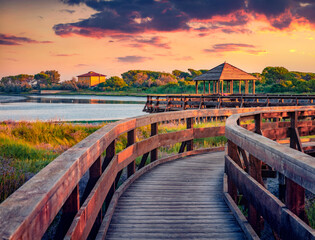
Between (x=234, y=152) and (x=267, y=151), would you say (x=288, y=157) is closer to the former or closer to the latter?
(x=267, y=151)

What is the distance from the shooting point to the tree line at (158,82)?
58094 millimetres

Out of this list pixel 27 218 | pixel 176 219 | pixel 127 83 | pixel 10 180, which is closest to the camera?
pixel 27 218

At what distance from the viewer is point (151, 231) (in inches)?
134

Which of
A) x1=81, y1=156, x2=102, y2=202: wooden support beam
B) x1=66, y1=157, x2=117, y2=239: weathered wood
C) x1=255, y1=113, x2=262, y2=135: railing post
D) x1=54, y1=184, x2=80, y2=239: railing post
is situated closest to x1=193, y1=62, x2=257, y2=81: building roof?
x1=255, y1=113, x2=262, y2=135: railing post

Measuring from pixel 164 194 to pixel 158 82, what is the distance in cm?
9370

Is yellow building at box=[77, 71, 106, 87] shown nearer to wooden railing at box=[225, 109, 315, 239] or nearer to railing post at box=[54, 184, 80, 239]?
wooden railing at box=[225, 109, 315, 239]

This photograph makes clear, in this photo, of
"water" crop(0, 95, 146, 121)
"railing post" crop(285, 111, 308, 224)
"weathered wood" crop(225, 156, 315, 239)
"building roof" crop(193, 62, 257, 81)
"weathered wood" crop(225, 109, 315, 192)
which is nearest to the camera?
"weathered wood" crop(225, 109, 315, 192)

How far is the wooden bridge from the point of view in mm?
1608

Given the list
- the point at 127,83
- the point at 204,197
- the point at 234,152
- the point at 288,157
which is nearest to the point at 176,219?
the point at 204,197

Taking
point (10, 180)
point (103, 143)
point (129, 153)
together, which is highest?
point (103, 143)

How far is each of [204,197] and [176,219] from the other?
89 cm

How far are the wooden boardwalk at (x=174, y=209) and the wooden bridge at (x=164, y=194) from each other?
10mm

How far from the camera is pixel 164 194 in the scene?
462 centimetres

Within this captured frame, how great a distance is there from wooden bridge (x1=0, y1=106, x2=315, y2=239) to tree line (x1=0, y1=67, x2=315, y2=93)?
51102 mm
